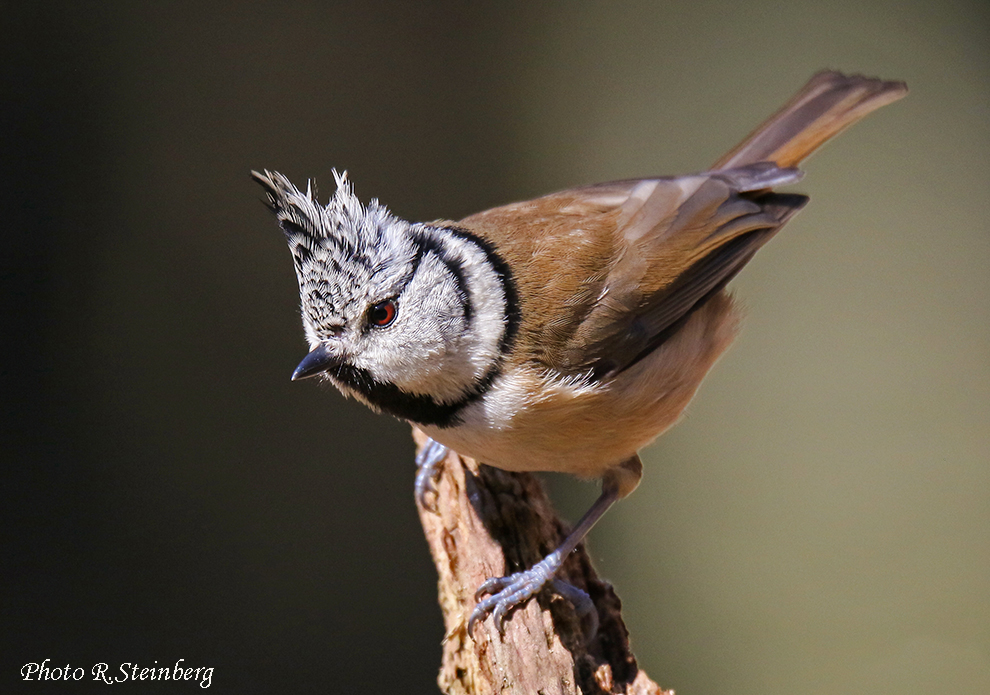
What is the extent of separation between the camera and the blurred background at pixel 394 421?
3219 mm

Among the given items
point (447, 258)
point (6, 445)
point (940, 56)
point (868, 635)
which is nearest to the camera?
point (447, 258)

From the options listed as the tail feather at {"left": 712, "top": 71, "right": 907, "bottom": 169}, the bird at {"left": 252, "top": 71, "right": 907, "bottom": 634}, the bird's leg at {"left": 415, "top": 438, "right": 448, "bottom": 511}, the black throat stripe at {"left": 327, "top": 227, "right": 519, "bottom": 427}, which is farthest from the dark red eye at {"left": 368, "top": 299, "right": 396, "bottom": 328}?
the tail feather at {"left": 712, "top": 71, "right": 907, "bottom": 169}

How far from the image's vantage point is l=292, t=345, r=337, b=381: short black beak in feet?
6.18

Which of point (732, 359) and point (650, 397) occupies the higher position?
point (650, 397)

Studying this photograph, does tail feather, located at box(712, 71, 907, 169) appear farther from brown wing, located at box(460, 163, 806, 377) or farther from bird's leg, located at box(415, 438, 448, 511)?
bird's leg, located at box(415, 438, 448, 511)

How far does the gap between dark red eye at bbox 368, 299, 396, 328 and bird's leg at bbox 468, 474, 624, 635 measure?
0.73 m

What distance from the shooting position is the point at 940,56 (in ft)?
15.7

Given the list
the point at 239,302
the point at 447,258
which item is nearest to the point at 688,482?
the point at 239,302

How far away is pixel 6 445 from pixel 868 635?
4401mm

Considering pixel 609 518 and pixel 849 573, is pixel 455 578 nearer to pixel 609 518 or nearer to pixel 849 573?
pixel 609 518

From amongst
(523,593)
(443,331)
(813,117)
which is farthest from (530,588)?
(813,117)

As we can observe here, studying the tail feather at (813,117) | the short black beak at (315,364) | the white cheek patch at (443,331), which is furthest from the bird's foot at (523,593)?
the tail feather at (813,117)

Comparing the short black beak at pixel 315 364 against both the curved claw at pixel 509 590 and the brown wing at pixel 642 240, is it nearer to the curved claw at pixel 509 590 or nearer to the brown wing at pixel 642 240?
the brown wing at pixel 642 240

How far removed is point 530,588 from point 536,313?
71cm
